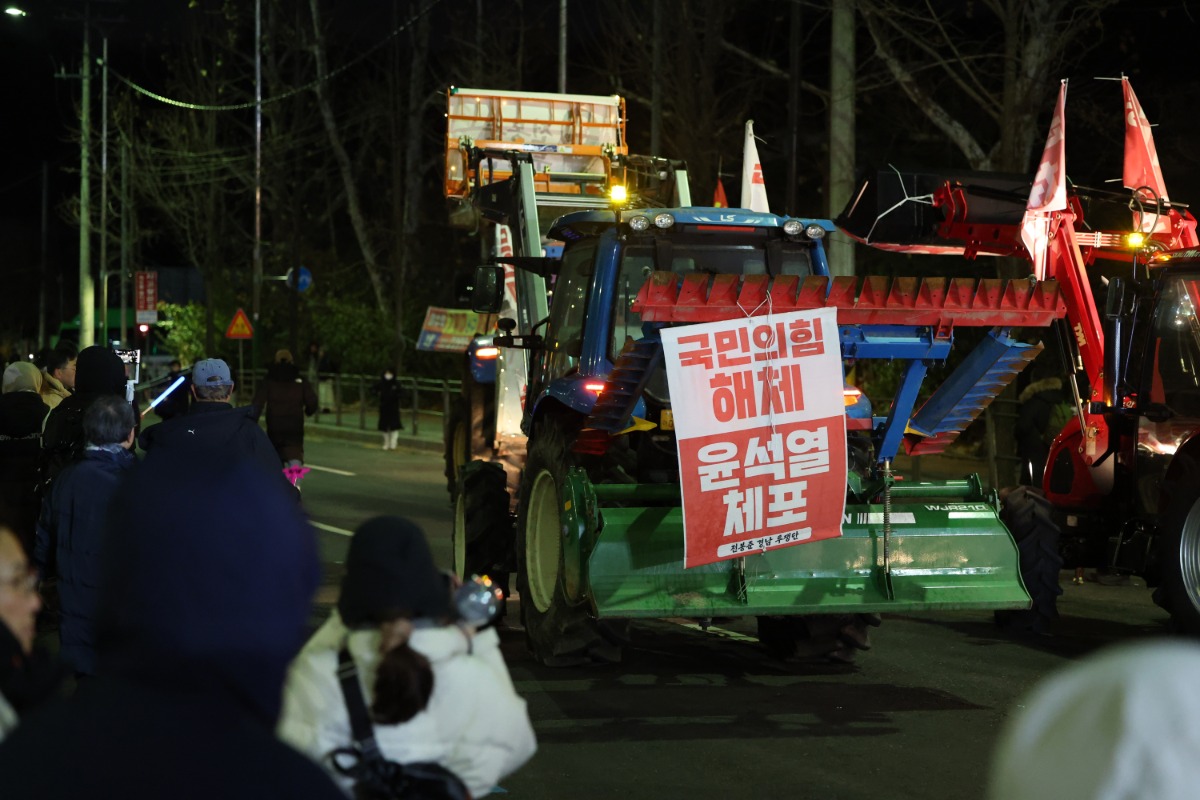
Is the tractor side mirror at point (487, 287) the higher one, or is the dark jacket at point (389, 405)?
the tractor side mirror at point (487, 287)

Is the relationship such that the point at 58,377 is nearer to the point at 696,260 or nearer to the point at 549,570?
the point at 549,570

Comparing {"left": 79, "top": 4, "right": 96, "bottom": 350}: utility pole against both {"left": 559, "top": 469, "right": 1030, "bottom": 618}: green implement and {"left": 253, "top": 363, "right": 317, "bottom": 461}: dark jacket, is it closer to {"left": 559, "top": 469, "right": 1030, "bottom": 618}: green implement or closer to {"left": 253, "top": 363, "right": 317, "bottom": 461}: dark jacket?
{"left": 253, "top": 363, "right": 317, "bottom": 461}: dark jacket

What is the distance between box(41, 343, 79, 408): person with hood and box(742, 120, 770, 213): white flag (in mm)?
5286

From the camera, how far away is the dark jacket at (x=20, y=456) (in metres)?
9.59

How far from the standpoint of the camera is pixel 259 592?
202 cm

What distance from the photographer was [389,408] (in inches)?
1150

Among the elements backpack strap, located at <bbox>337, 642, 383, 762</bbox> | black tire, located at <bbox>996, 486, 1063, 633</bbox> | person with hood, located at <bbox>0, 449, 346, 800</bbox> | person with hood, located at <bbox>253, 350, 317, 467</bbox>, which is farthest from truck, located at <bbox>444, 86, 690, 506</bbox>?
person with hood, located at <bbox>0, 449, 346, 800</bbox>

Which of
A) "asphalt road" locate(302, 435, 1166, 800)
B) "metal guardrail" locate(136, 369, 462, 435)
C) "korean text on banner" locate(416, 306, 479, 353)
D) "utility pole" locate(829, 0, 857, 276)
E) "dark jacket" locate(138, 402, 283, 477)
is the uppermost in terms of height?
"utility pole" locate(829, 0, 857, 276)

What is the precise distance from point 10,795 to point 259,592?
37 centimetres

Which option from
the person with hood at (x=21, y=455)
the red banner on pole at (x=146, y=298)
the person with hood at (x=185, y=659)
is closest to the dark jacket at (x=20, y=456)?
the person with hood at (x=21, y=455)

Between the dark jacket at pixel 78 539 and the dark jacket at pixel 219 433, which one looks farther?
the dark jacket at pixel 219 433

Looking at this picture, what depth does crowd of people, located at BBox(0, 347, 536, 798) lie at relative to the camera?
1876 millimetres

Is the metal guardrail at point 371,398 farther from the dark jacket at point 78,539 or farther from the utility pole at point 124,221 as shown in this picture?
the dark jacket at point 78,539

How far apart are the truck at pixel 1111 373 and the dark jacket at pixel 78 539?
585cm
